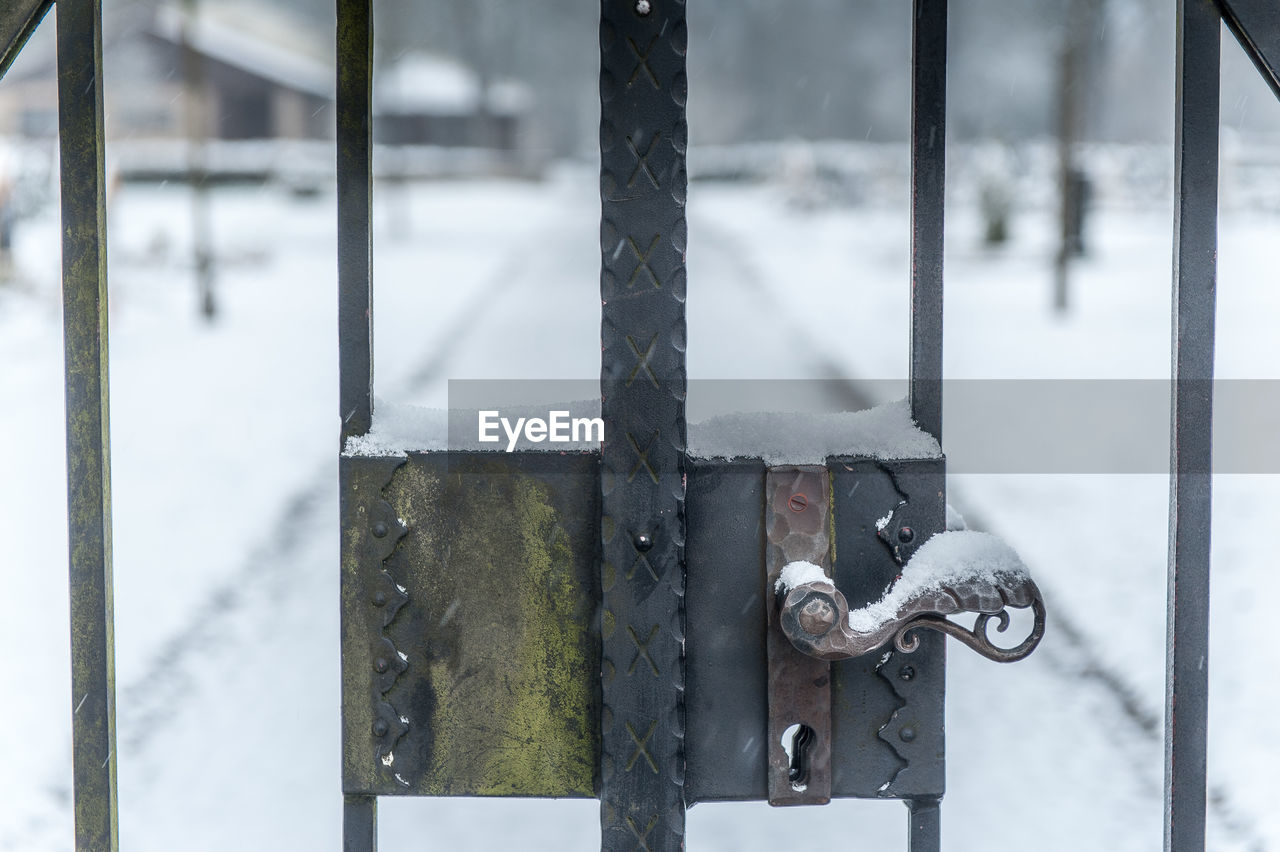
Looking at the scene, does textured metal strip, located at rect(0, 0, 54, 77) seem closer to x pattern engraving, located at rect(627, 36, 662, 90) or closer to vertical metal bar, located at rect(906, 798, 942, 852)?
x pattern engraving, located at rect(627, 36, 662, 90)

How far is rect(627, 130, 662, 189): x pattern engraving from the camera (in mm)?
1269

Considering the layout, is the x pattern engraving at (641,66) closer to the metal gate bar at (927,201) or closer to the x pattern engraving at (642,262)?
the x pattern engraving at (642,262)

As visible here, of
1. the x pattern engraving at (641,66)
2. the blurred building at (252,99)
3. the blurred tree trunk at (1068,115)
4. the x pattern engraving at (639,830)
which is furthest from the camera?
the blurred building at (252,99)

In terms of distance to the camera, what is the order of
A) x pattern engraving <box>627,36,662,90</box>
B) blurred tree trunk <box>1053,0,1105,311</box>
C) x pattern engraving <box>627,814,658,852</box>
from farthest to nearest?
blurred tree trunk <box>1053,0,1105,311</box>, x pattern engraving <box>627,814,658,852</box>, x pattern engraving <box>627,36,662,90</box>

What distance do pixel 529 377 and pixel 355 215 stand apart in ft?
24.3

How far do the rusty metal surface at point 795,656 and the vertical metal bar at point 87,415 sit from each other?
749mm

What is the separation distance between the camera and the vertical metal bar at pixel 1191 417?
1.31 metres

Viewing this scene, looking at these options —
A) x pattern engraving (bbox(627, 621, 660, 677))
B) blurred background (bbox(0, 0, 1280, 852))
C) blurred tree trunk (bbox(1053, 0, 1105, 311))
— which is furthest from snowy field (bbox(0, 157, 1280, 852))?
x pattern engraving (bbox(627, 621, 660, 677))

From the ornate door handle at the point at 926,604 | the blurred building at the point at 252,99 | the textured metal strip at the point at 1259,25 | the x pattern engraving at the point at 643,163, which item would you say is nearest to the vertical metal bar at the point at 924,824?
the ornate door handle at the point at 926,604

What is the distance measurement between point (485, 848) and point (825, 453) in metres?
1.68

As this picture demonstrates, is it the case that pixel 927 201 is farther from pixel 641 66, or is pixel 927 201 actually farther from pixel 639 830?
pixel 639 830

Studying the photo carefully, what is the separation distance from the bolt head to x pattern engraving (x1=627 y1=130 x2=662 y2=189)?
0.46 m

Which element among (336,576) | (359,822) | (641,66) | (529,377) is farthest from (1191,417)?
(529,377)

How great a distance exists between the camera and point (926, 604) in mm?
1279
